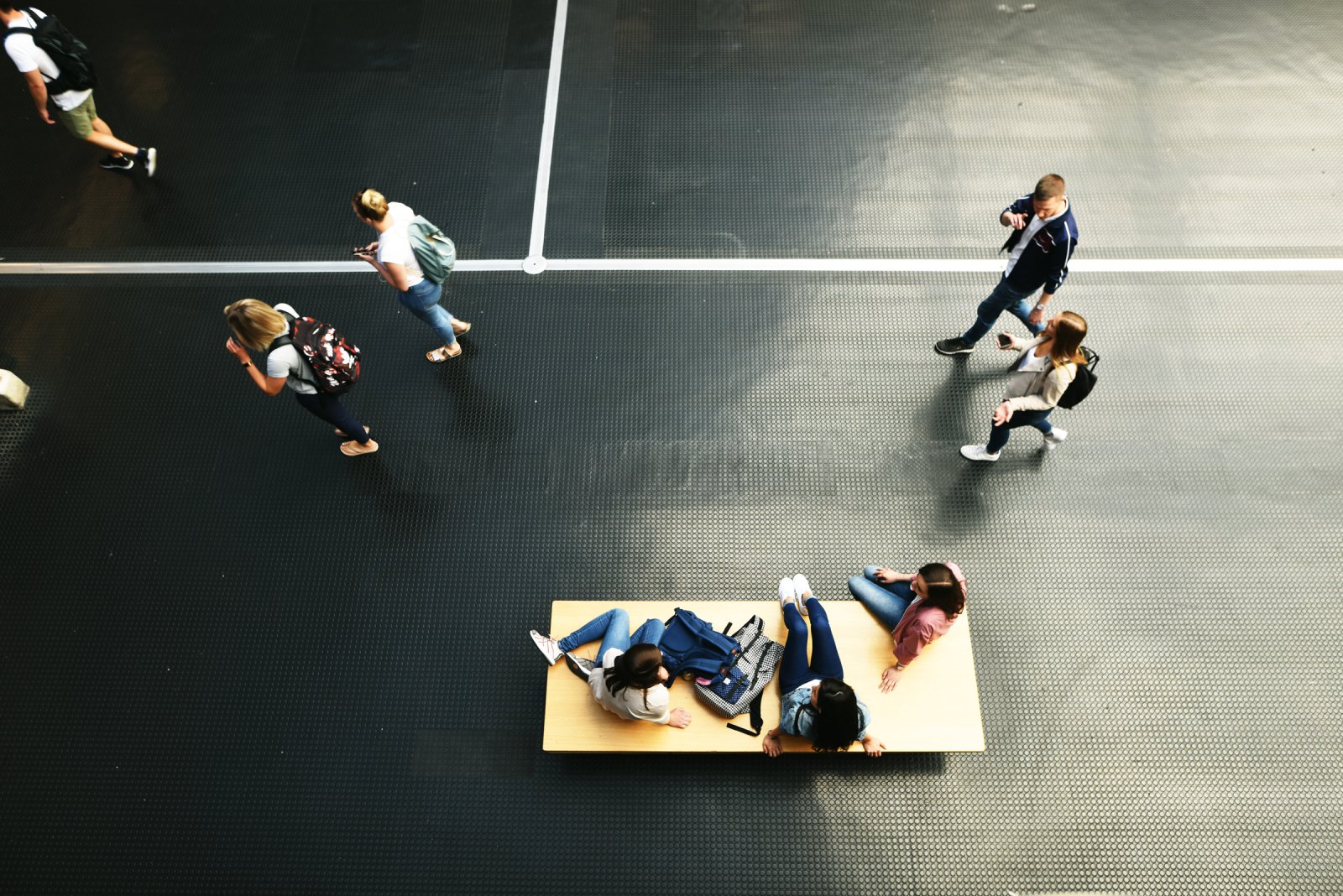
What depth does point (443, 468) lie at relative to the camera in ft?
15.4

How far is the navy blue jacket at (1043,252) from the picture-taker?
13.0 feet

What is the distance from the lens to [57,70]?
4910 millimetres

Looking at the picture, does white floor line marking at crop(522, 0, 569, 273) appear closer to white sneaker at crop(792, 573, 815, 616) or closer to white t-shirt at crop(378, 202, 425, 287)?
white t-shirt at crop(378, 202, 425, 287)

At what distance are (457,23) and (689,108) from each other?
6.78ft

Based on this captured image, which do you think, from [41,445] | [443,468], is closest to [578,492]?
[443,468]

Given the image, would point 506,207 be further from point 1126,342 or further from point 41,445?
point 1126,342

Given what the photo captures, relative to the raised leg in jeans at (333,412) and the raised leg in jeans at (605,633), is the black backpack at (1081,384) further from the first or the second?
the raised leg in jeans at (333,412)

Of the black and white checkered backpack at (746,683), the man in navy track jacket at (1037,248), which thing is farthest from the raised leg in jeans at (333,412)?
the man in navy track jacket at (1037,248)

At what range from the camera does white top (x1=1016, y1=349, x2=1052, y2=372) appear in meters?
3.84

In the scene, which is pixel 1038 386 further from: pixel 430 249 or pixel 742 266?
pixel 430 249

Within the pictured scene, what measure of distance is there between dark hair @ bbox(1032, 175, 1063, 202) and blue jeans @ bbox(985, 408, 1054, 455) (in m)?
1.05

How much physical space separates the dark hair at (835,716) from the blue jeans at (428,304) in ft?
9.54

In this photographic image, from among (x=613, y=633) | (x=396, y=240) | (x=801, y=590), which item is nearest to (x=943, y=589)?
(x=801, y=590)

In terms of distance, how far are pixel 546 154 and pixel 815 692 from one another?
423 centimetres
